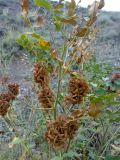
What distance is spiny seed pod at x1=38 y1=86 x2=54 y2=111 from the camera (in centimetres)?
158

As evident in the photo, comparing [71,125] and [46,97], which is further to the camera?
[46,97]

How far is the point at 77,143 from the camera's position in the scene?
193 cm

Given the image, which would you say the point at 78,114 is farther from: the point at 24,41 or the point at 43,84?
the point at 24,41

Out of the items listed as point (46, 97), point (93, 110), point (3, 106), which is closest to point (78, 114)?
point (93, 110)

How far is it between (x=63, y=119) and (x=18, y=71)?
595cm

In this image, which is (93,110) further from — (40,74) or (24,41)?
(24,41)

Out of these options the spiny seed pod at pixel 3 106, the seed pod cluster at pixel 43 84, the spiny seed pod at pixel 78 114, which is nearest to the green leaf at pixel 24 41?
the seed pod cluster at pixel 43 84

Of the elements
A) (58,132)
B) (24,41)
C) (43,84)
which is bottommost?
(58,132)

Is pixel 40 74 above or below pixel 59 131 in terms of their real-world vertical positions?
above

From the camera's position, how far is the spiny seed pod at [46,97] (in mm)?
1585

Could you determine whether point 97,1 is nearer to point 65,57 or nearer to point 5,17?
point 65,57

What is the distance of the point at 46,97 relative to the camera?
1589 millimetres

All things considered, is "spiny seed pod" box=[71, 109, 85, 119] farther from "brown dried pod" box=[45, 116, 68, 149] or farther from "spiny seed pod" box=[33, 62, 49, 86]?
"spiny seed pod" box=[33, 62, 49, 86]

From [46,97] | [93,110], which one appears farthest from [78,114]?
[46,97]
